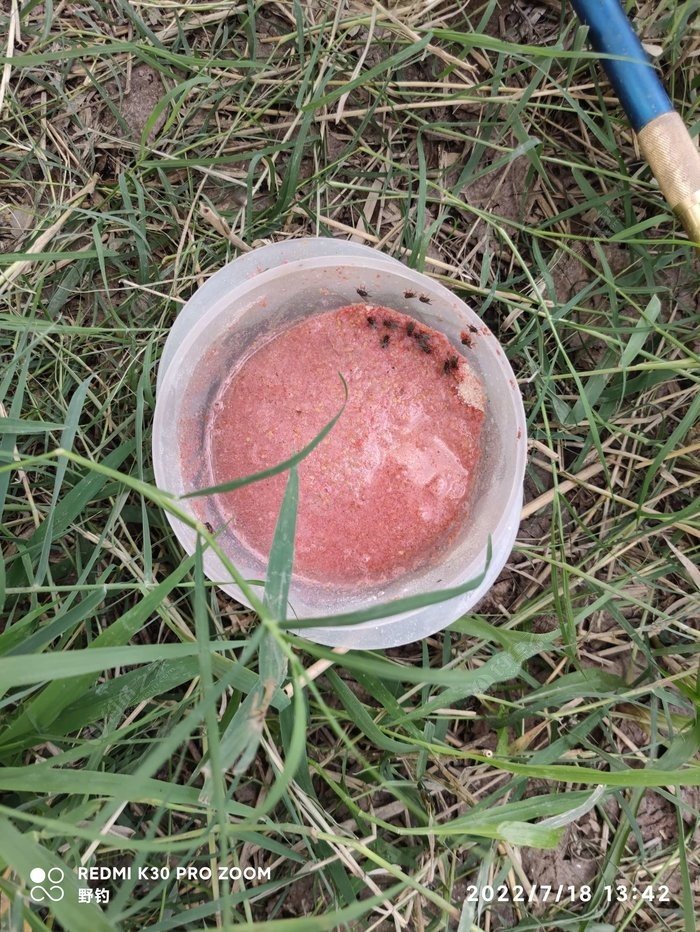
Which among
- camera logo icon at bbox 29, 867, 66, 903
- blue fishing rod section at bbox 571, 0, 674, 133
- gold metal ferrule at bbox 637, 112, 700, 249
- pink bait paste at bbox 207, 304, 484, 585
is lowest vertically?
camera logo icon at bbox 29, 867, 66, 903

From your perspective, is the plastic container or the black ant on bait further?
the black ant on bait

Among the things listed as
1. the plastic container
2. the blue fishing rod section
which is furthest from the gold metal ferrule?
the plastic container

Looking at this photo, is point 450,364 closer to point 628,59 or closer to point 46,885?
point 628,59

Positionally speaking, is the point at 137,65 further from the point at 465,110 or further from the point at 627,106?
the point at 627,106

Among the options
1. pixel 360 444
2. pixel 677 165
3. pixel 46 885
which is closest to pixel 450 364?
pixel 360 444

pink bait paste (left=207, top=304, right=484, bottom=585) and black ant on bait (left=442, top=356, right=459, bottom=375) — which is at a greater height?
black ant on bait (left=442, top=356, right=459, bottom=375)

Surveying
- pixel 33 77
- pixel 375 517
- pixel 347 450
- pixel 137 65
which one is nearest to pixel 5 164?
pixel 33 77

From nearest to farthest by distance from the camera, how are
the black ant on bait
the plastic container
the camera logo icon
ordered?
1. the camera logo icon
2. the plastic container
3. the black ant on bait

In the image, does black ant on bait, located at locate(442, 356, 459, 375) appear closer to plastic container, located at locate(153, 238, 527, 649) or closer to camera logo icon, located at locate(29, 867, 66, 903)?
plastic container, located at locate(153, 238, 527, 649)

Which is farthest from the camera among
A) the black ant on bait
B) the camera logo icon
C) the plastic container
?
the black ant on bait
